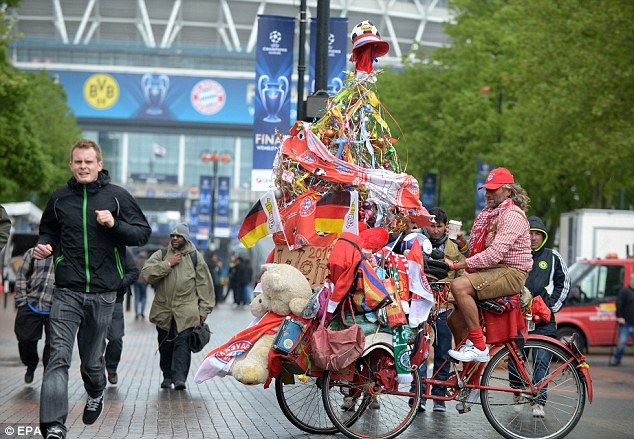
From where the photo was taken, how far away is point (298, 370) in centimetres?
876

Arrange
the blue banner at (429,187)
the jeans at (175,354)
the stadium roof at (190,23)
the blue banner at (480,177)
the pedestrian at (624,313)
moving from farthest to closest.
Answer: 1. the stadium roof at (190,23)
2. the blue banner at (429,187)
3. the blue banner at (480,177)
4. the pedestrian at (624,313)
5. the jeans at (175,354)

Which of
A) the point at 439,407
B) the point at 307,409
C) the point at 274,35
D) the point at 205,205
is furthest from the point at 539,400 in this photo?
the point at 205,205

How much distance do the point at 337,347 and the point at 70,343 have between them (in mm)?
1882

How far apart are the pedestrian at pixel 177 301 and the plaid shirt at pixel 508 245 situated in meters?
4.68

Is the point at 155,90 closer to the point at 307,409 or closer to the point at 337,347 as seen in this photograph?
the point at 307,409

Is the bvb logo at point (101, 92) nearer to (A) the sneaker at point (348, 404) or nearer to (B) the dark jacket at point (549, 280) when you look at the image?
(B) the dark jacket at point (549, 280)

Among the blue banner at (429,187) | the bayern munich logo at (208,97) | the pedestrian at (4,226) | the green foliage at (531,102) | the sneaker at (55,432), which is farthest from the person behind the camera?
the bayern munich logo at (208,97)

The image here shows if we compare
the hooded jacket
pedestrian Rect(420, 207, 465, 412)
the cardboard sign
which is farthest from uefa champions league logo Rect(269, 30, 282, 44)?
the cardboard sign

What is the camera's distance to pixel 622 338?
20.9 metres

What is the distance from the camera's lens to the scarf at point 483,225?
9.34 meters

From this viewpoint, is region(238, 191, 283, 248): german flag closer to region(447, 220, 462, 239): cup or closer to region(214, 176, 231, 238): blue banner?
region(447, 220, 462, 239): cup

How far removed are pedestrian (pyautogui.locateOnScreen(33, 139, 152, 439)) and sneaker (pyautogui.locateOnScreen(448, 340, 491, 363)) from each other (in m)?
2.50

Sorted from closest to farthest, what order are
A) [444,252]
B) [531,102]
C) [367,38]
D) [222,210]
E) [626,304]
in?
[367,38] < [444,252] < [626,304] < [531,102] < [222,210]

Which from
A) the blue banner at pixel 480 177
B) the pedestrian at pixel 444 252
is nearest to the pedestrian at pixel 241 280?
the blue banner at pixel 480 177
